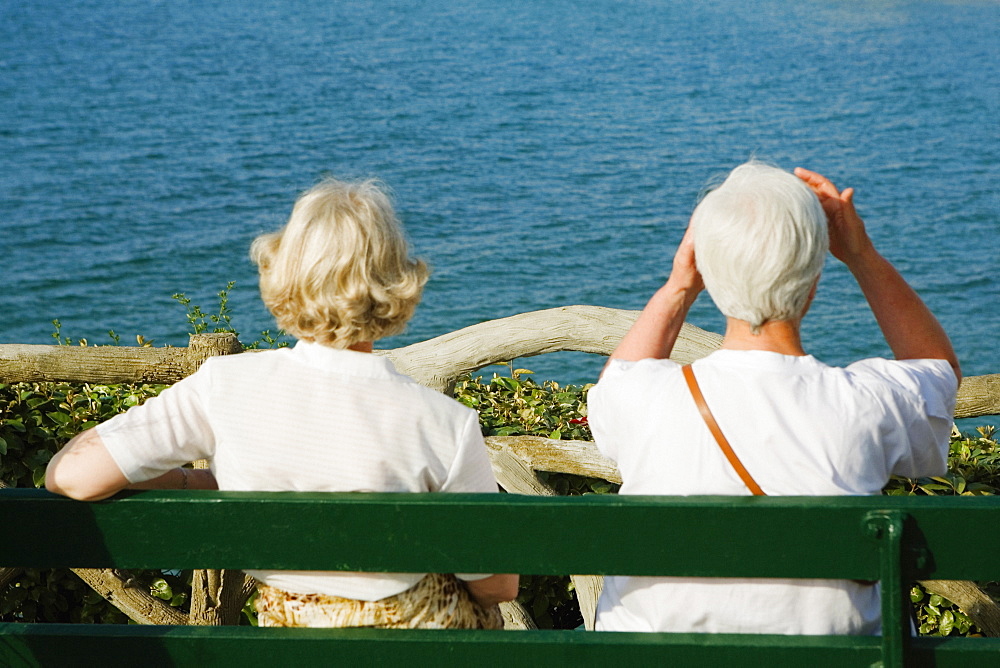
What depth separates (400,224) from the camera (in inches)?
71.1

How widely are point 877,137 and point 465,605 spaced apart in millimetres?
20799

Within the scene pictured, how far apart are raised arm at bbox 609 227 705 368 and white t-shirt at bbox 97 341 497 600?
0.31 m

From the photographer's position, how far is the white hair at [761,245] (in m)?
1.64

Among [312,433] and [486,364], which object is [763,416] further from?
[486,364]

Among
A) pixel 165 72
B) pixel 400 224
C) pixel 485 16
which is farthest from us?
pixel 485 16

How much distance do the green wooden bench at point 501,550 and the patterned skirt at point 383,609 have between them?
0.46 feet

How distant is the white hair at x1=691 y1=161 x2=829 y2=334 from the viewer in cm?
164

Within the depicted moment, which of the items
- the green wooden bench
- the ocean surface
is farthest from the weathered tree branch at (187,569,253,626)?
the ocean surface

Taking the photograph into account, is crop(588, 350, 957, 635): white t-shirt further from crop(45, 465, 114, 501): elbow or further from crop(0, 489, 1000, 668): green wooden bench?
crop(45, 465, 114, 501): elbow

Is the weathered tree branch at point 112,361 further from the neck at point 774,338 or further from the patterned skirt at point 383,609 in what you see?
the neck at point 774,338

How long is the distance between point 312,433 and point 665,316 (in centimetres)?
61

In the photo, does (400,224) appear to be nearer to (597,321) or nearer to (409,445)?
(409,445)

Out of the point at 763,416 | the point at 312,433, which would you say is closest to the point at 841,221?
the point at 763,416

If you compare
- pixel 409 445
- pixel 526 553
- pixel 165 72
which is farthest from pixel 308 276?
pixel 165 72
